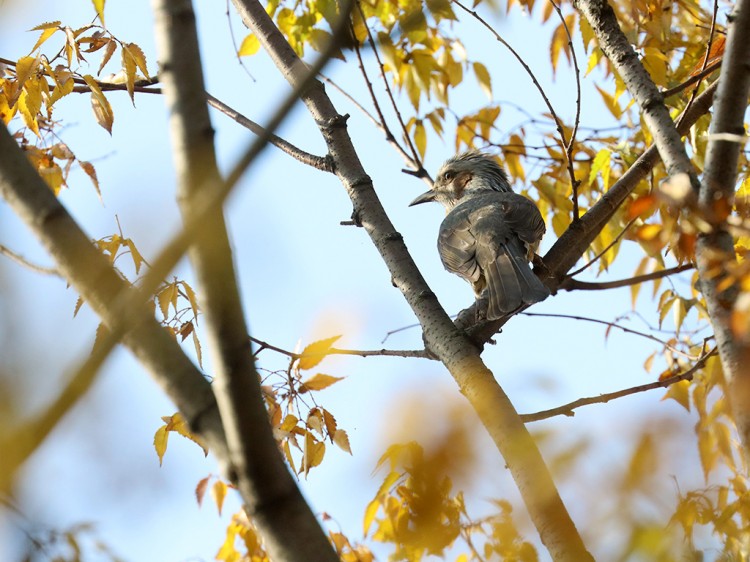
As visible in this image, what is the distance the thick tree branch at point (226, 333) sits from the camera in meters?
1.57

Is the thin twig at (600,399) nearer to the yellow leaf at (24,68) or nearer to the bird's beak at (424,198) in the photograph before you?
the yellow leaf at (24,68)

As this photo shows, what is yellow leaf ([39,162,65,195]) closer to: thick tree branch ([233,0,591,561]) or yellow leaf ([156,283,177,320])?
yellow leaf ([156,283,177,320])

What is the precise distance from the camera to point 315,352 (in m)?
3.52

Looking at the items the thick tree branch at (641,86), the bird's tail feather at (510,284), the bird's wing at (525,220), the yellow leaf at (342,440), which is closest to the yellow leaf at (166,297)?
the yellow leaf at (342,440)

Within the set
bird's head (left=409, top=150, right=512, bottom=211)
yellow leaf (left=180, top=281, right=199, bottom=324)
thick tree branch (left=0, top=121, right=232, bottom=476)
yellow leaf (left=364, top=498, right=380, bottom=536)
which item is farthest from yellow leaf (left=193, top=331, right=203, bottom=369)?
bird's head (left=409, top=150, right=512, bottom=211)

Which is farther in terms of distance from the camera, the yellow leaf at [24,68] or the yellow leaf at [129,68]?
the yellow leaf at [129,68]

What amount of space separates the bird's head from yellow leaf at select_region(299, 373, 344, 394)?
4042 millimetres

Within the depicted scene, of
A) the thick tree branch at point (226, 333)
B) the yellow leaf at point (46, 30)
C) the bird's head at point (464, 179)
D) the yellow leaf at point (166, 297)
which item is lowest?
the thick tree branch at point (226, 333)

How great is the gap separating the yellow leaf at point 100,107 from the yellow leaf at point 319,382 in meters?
1.54

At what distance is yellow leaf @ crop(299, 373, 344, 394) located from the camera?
374 cm

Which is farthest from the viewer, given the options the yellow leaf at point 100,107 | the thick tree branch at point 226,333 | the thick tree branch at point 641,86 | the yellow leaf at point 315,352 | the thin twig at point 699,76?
the yellow leaf at point 100,107

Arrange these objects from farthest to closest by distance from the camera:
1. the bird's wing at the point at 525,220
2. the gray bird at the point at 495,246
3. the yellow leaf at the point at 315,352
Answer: the bird's wing at the point at 525,220
the gray bird at the point at 495,246
the yellow leaf at the point at 315,352

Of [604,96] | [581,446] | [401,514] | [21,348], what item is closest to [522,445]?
[581,446]

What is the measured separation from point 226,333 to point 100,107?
109 inches
